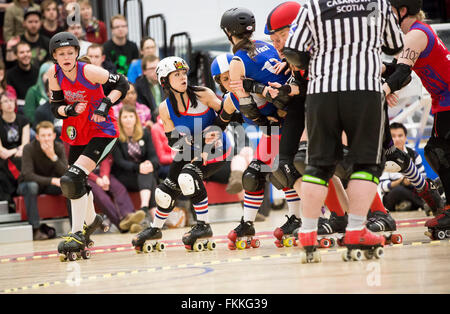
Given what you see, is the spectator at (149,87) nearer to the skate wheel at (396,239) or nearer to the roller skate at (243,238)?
the roller skate at (243,238)

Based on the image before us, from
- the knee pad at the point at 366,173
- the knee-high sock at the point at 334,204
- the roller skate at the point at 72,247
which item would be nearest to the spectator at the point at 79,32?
the roller skate at the point at 72,247

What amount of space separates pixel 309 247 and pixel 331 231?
105 cm

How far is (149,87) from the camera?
9.03m

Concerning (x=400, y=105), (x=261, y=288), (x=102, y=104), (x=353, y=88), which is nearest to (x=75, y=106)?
(x=102, y=104)

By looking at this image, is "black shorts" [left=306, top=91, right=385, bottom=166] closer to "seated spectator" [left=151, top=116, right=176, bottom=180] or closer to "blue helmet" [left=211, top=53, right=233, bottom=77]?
"blue helmet" [left=211, top=53, right=233, bottom=77]

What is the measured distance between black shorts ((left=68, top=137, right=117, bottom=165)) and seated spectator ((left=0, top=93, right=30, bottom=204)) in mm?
3127

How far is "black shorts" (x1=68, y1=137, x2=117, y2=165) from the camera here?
17.3 ft

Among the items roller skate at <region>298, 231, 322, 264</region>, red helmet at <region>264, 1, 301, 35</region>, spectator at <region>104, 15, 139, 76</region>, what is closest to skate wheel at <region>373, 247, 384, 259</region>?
roller skate at <region>298, 231, 322, 264</region>

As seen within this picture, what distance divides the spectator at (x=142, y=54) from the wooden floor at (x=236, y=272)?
4142mm

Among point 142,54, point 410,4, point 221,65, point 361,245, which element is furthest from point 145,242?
point 142,54

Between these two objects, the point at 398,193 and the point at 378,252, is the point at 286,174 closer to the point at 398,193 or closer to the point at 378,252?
the point at 378,252

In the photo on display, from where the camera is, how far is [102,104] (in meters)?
5.20

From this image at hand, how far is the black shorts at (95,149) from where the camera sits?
5262 mm
